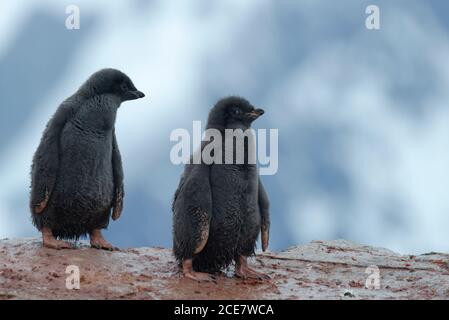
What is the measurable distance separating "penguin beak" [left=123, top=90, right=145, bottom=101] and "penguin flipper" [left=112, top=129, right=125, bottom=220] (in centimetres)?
48

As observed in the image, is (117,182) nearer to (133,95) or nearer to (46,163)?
(46,163)

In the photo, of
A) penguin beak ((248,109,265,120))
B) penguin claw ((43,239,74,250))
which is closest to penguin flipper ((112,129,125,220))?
penguin claw ((43,239,74,250))

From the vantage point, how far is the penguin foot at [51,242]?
780 centimetres

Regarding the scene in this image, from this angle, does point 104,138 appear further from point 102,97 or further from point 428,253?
point 428,253

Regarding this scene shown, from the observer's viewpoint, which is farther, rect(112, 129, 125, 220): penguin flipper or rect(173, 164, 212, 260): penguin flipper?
rect(112, 129, 125, 220): penguin flipper

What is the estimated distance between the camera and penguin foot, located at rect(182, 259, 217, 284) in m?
6.60

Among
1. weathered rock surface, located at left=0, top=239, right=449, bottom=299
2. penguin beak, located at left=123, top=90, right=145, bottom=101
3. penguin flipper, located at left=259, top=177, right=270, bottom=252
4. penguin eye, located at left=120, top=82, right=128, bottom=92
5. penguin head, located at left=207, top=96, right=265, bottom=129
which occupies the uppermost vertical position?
penguin eye, located at left=120, top=82, right=128, bottom=92

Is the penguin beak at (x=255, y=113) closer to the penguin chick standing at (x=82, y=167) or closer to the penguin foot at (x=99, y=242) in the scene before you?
the penguin chick standing at (x=82, y=167)

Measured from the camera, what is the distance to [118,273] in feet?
22.9

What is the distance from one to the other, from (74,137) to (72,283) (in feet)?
6.29

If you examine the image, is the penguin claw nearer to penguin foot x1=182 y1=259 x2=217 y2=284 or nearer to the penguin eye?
penguin foot x1=182 y1=259 x2=217 y2=284

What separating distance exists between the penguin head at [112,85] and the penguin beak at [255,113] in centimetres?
186
